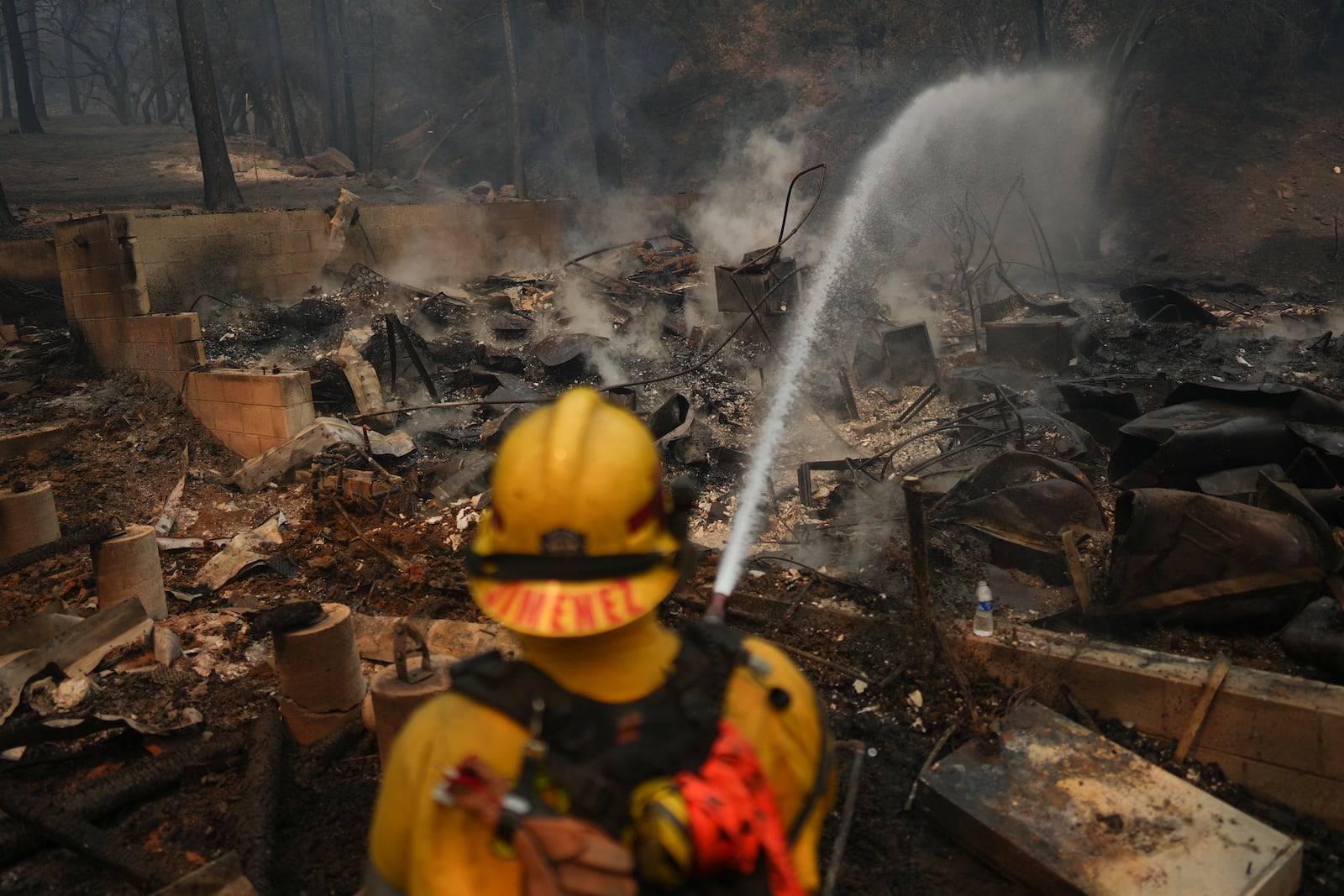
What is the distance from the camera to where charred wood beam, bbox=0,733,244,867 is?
11.9 ft

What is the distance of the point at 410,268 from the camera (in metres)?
14.4

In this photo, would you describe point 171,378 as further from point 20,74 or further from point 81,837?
point 20,74

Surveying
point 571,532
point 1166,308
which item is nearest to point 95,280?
point 571,532

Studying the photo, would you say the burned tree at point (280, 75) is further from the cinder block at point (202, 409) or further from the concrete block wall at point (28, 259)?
the cinder block at point (202, 409)

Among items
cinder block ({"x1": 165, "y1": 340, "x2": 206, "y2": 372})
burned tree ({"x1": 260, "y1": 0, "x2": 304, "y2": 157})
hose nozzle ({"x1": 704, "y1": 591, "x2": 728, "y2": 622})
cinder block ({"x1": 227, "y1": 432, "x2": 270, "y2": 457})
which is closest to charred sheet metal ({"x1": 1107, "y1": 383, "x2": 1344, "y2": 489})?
hose nozzle ({"x1": 704, "y1": 591, "x2": 728, "y2": 622})

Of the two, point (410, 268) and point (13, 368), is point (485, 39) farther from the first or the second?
point (13, 368)

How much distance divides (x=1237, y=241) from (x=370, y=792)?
65.8 feet

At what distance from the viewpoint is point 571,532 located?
1447 mm

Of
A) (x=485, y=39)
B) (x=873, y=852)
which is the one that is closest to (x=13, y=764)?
(x=873, y=852)

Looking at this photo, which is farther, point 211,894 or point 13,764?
point 13,764

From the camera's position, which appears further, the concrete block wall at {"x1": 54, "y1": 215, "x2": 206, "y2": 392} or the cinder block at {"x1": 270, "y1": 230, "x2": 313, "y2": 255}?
the cinder block at {"x1": 270, "y1": 230, "x2": 313, "y2": 255}

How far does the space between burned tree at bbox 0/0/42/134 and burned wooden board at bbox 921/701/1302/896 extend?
117ft

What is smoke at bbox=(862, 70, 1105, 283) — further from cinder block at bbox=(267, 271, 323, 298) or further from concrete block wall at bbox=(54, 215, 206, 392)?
concrete block wall at bbox=(54, 215, 206, 392)

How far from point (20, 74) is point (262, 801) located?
34512mm
